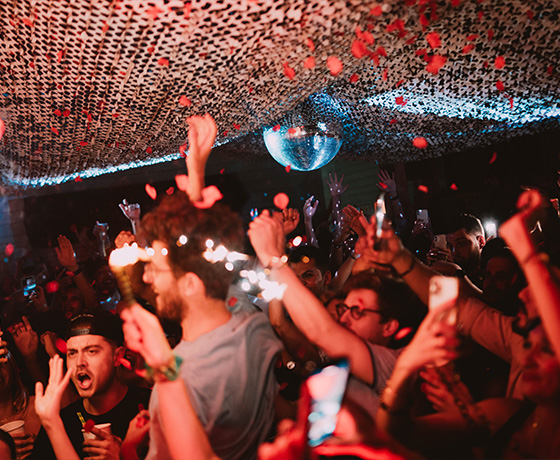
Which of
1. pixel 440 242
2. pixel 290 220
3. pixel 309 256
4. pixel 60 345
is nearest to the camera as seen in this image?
pixel 290 220

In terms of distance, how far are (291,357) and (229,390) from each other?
100 centimetres

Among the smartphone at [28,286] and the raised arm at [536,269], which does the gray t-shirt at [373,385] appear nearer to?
the raised arm at [536,269]

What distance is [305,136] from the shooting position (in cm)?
281

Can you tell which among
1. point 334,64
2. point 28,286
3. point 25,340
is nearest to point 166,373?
point 334,64

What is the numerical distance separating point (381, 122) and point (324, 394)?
2.23 meters

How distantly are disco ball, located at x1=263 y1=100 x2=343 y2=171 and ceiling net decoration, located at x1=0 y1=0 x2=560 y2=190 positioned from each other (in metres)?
0.05

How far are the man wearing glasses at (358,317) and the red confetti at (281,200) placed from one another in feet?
22.3

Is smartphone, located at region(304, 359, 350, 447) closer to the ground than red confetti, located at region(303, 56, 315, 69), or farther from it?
closer to the ground

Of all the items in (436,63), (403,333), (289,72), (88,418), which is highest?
(289,72)

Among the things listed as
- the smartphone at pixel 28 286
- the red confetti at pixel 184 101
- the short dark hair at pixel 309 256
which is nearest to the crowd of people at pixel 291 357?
the red confetti at pixel 184 101

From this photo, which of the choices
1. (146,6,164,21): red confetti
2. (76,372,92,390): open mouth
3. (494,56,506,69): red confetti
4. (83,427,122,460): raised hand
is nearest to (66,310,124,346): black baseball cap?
(76,372,92,390): open mouth

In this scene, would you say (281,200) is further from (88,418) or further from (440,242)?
(88,418)

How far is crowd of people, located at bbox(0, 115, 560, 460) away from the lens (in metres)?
1.40

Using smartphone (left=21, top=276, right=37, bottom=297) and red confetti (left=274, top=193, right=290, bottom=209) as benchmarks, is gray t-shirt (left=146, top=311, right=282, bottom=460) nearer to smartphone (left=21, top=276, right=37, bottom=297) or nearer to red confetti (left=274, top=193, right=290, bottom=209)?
smartphone (left=21, top=276, right=37, bottom=297)
